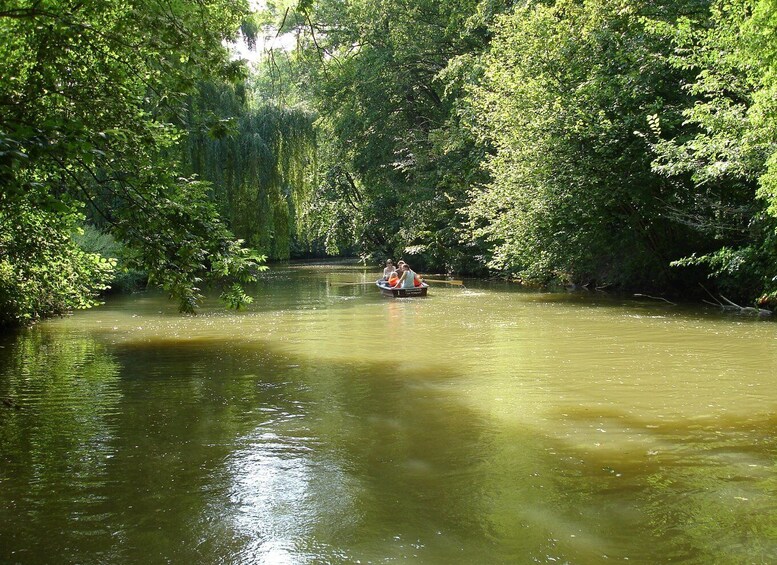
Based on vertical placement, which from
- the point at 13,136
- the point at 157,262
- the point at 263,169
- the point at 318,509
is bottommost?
the point at 318,509

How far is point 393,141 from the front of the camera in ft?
106

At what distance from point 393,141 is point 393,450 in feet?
89.3

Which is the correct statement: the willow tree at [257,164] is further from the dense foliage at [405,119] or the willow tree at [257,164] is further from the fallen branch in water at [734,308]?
the fallen branch in water at [734,308]

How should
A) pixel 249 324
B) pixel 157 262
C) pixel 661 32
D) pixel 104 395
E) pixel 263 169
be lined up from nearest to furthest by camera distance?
1. pixel 157 262
2. pixel 104 395
3. pixel 661 32
4. pixel 249 324
5. pixel 263 169

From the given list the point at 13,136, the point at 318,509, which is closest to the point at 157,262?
the point at 13,136

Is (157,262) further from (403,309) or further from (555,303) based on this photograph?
(555,303)

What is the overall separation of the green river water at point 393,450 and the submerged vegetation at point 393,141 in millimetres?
1536

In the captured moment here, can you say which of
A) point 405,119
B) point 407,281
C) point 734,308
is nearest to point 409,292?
point 407,281

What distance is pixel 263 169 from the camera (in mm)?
24281

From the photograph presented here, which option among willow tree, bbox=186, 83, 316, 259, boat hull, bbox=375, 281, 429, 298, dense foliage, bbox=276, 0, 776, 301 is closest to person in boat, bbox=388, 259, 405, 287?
boat hull, bbox=375, 281, 429, 298

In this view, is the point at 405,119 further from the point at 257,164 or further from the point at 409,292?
the point at 409,292

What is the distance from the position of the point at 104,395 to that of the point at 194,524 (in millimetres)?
4530

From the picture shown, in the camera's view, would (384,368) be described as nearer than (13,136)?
No

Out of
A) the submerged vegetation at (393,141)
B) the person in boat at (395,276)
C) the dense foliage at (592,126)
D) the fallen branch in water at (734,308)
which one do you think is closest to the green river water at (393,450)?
the submerged vegetation at (393,141)
